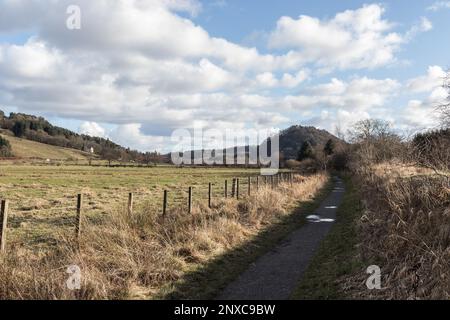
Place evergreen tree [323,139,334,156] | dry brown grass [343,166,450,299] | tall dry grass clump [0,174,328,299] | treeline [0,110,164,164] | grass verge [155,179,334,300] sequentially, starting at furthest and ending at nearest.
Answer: treeline [0,110,164,164]
evergreen tree [323,139,334,156]
grass verge [155,179,334,300]
tall dry grass clump [0,174,328,299]
dry brown grass [343,166,450,299]

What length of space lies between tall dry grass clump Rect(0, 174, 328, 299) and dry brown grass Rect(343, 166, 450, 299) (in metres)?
3.51

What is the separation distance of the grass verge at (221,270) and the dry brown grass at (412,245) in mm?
2426

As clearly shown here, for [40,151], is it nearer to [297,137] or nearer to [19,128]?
[19,128]

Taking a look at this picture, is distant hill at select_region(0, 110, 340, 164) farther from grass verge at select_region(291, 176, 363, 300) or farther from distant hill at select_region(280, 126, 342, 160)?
grass verge at select_region(291, 176, 363, 300)

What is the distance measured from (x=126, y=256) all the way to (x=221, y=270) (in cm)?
218

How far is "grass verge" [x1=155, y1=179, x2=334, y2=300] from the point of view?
304 inches

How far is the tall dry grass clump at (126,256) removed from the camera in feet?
21.9

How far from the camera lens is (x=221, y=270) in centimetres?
941

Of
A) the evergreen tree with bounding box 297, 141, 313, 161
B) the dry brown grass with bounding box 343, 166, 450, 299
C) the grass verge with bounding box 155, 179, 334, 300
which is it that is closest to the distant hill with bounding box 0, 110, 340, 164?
the evergreen tree with bounding box 297, 141, 313, 161

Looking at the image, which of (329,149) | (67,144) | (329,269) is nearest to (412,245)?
(329,269)
